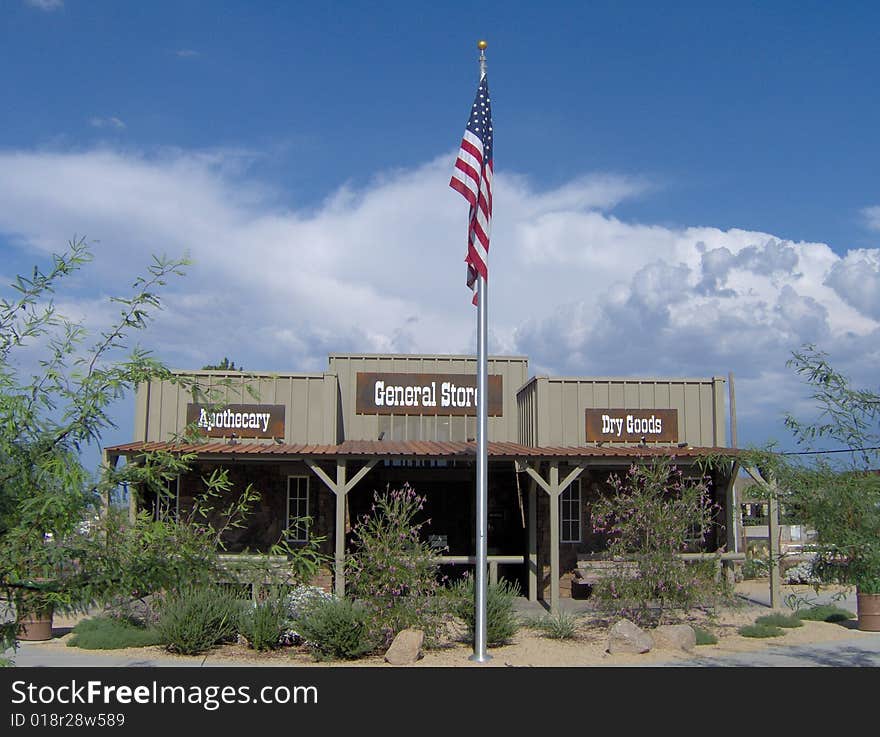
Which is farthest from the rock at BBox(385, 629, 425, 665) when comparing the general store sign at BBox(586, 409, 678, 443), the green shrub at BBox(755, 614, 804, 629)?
the general store sign at BBox(586, 409, 678, 443)

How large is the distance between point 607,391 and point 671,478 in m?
2.41

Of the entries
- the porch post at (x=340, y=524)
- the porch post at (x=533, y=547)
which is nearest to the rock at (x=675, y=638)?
the porch post at (x=533, y=547)

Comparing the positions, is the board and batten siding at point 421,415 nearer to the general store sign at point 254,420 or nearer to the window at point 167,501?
the general store sign at point 254,420

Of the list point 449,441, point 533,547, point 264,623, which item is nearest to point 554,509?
point 533,547

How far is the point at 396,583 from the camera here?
1205 centimetres

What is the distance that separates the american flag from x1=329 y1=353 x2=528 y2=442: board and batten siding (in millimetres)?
9598

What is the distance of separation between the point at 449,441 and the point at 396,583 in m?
9.04

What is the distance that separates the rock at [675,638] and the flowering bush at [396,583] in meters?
3.16

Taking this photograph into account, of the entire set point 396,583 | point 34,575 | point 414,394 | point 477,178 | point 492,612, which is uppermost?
point 477,178

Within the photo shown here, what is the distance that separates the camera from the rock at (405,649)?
11.3 metres

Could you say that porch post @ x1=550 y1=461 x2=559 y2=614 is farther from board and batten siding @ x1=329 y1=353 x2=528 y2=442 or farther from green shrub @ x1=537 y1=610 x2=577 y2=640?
board and batten siding @ x1=329 y1=353 x2=528 y2=442

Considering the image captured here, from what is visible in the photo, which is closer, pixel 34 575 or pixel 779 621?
pixel 34 575

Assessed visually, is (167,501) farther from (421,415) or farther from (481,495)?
(421,415)
